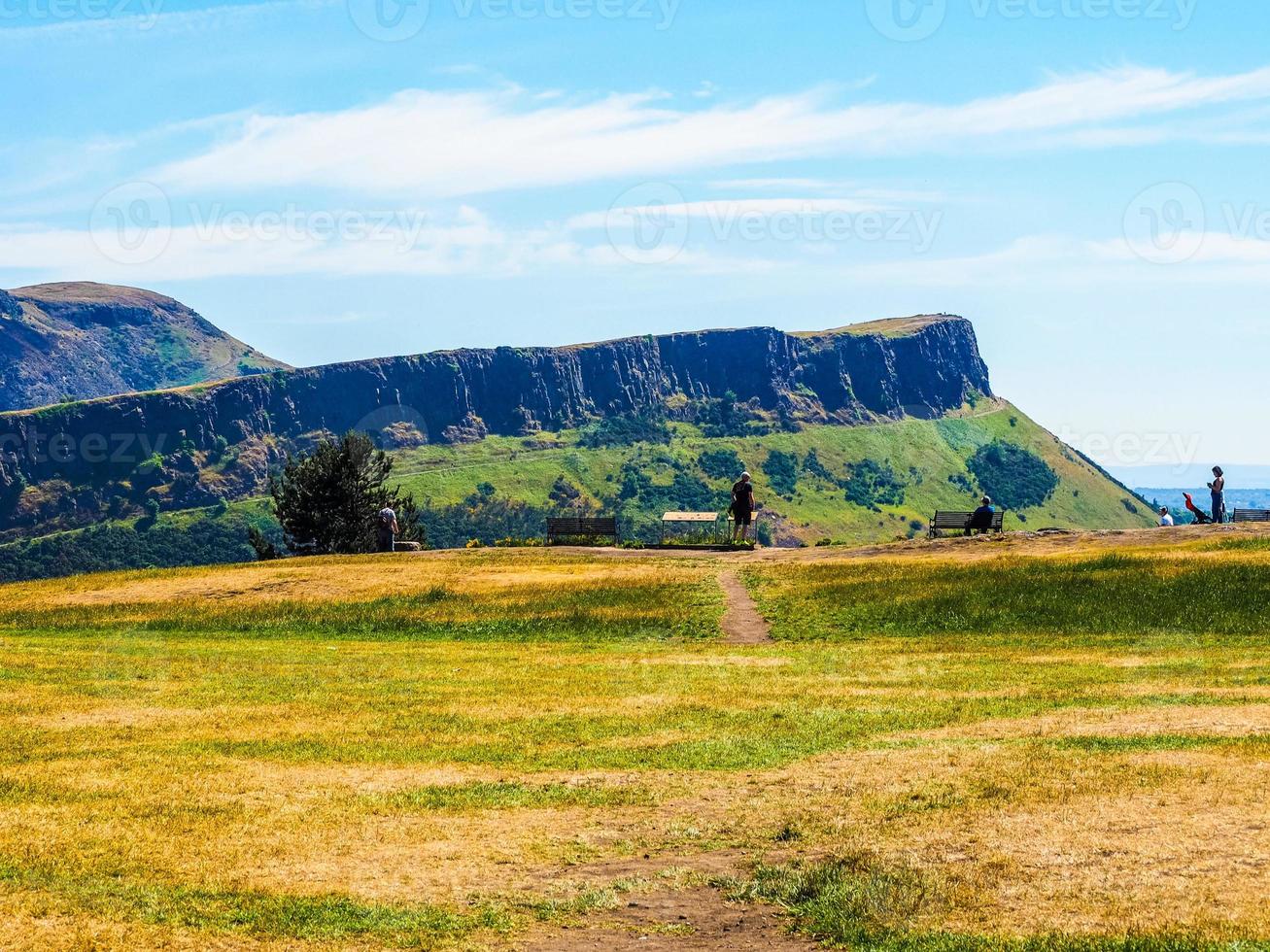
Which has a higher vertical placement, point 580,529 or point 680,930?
point 580,529

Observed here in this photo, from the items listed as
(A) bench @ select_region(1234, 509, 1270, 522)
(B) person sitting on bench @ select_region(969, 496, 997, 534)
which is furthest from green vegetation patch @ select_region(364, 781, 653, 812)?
(A) bench @ select_region(1234, 509, 1270, 522)

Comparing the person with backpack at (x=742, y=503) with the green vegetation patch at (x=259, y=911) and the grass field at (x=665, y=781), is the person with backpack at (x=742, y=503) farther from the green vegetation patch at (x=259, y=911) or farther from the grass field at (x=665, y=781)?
the green vegetation patch at (x=259, y=911)

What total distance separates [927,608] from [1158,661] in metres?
8.76

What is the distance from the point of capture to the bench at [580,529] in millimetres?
55531

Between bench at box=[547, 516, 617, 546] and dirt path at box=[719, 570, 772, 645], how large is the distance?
51.9ft

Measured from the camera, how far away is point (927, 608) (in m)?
33.9

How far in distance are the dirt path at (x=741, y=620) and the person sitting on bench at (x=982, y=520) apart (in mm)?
12929

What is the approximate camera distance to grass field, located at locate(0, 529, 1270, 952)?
11.4 metres

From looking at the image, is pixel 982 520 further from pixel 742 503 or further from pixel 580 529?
pixel 580 529

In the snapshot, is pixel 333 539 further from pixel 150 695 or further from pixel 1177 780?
pixel 1177 780

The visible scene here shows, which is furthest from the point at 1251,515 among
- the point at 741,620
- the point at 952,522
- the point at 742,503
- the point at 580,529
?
the point at 741,620

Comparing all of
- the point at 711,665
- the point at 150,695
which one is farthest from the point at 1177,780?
the point at 150,695

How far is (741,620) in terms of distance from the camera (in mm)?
34125

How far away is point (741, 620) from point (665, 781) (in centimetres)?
1789
